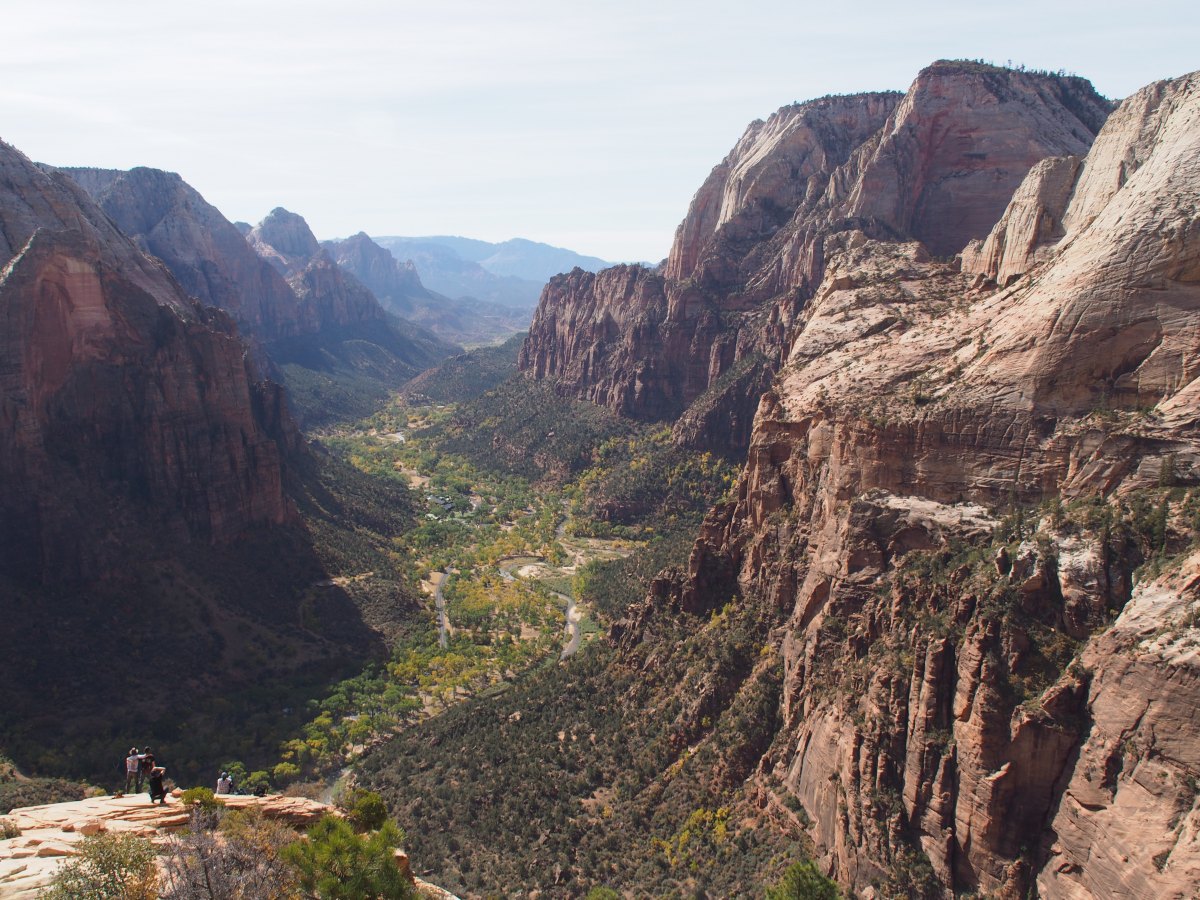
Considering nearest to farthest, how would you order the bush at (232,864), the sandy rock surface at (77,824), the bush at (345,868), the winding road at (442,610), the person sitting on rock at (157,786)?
the bush at (232,864) < the sandy rock surface at (77,824) < the bush at (345,868) < the person sitting on rock at (157,786) < the winding road at (442,610)

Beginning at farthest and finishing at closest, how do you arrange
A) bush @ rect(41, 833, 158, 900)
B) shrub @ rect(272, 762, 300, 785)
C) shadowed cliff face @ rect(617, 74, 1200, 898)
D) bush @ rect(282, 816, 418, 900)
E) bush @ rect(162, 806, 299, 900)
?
shrub @ rect(272, 762, 300, 785) → shadowed cliff face @ rect(617, 74, 1200, 898) → bush @ rect(282, 816, 418, 900) → bush @ rect(162, 806, 299, 900) → bush @ rect(41, 833, 158, 900)

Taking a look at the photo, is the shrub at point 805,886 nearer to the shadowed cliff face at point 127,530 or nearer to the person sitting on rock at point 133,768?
the person sitting on rock at point 133,768

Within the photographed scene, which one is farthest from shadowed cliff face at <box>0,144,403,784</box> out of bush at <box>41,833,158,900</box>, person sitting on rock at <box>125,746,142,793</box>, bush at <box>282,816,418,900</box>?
bush at <box>41,833,158,900</box>

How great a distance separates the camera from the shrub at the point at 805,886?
103 feet

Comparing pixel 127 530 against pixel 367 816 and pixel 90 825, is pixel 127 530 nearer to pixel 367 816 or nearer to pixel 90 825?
pixel 90 825

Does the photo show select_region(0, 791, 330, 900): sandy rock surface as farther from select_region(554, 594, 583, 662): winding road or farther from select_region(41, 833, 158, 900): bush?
select_region(554, 594, 583, 662): winding road

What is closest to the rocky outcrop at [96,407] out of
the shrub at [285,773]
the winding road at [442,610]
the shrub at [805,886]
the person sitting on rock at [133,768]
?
the winding road at [442,610]

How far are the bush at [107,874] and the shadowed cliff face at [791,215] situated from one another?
244 feet

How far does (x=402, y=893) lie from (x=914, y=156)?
109m

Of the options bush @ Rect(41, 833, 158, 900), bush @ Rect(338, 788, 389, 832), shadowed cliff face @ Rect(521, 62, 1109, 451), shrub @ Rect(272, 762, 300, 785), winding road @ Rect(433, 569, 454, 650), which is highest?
shadowed cliff face @ Rect(521, 62, 1109, 451)

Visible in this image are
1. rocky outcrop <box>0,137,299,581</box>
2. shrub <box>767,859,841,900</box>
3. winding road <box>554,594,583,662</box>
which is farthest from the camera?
winding road <box>554,594,583,662</box>

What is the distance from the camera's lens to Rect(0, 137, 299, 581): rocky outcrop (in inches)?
2803

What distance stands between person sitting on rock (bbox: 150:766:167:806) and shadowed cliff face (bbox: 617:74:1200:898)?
2726 centimetres

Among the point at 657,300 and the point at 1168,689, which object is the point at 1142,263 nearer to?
the point at 1168,689
